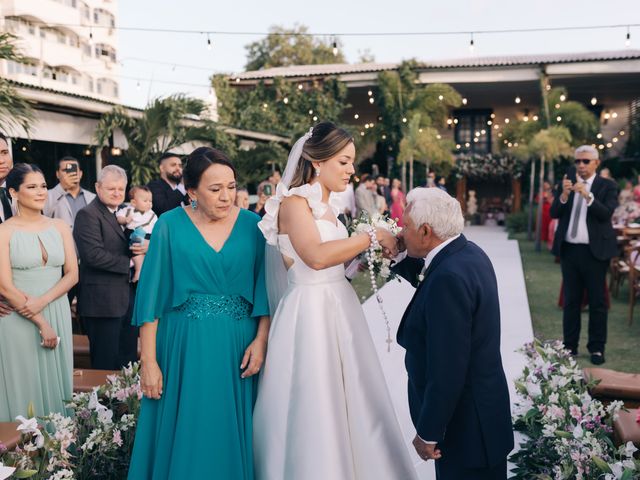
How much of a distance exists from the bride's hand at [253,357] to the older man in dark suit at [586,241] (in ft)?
14.0

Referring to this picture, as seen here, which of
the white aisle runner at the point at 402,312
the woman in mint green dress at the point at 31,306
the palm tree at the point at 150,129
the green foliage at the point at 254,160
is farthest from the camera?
the green foliage at the point at 254,160

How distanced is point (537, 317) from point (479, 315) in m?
6.38

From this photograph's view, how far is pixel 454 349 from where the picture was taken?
256cm

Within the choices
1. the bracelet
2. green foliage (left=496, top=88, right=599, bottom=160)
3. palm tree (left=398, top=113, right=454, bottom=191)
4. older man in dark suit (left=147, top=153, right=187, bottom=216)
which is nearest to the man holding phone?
older man in dark suit (left=147, top=153, right=187, bottom=216)

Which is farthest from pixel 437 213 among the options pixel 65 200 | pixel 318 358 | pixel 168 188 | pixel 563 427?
pixel 168 188

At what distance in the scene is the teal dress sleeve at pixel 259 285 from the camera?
3125 millimetres

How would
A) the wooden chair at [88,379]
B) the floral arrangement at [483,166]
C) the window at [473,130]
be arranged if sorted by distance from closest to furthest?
the wooden chair at [88,379] < the floral arrangement at [483,166] < the window at [473,130]

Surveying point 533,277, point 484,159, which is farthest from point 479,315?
point 484,159

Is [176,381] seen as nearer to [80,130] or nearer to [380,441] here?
[380,441]

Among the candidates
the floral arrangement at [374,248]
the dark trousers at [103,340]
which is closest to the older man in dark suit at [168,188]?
the dark trousers at [103,340]

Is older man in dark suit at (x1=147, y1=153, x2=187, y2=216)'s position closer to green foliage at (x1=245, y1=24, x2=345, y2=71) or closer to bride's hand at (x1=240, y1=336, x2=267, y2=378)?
bride's hand at (x1=240, y1=336, x2=267, y2=378)

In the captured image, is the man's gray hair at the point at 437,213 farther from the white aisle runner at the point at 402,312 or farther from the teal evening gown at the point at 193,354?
the white aisle runner at the point at 402,312

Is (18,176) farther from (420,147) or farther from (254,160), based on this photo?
(420,147)

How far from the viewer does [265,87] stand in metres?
24.3
